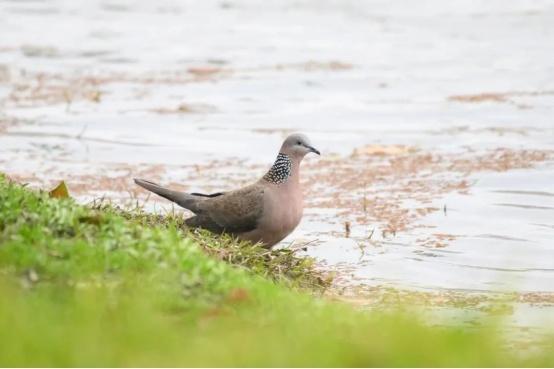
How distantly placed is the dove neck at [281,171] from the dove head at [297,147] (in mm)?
147

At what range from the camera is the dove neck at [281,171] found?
10641mm

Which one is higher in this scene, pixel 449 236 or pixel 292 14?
pixel 292 14

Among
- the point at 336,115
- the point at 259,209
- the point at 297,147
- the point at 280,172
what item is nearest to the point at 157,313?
the point at 259,209

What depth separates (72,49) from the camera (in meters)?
21.9

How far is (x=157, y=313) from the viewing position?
680 cm

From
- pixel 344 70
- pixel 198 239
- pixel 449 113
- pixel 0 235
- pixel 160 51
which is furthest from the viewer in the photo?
pixel 160 51

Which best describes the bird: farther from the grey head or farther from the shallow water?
the shallow water

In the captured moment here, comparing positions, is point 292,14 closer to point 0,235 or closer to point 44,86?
point 44,86

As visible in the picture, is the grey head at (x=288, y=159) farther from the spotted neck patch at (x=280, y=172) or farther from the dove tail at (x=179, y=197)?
the dove tail at (x=179, y=197)

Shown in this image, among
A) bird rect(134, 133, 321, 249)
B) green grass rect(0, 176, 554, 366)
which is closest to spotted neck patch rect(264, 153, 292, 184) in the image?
bird rect(134, 133, 321, 249)

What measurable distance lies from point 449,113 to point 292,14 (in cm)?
828

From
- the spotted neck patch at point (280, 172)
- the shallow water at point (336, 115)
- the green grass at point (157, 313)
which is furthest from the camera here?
the shallow water at point (336, 115)

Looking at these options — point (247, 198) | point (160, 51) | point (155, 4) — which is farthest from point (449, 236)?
point (155, 4)

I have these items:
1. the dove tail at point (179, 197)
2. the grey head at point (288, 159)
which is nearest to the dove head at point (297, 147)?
the grey head at point (288, 159)
